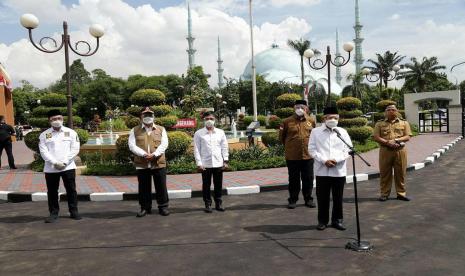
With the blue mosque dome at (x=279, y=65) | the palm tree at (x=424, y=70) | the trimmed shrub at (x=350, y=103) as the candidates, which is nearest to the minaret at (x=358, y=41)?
the blue mosque dome at (x=279, y=65)

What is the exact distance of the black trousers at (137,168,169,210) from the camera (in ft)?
21.5

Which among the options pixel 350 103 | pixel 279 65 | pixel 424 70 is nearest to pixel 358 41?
pixel 279 65

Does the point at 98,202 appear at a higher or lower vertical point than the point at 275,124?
lower

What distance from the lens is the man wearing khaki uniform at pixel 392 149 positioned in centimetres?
711

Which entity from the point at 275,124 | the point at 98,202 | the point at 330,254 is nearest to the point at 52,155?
the point at 98,202

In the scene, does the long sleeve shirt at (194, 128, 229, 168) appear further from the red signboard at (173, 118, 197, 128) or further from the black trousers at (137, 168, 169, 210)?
the red signboard at (173, 118, 197, 128)

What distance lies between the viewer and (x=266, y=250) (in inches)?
177

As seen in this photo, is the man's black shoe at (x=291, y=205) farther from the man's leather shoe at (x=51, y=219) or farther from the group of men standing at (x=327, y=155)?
the man's leather shoe at (x=51, y=219)

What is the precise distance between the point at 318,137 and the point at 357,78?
51.2 m

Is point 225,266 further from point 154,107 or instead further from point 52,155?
point 154,107

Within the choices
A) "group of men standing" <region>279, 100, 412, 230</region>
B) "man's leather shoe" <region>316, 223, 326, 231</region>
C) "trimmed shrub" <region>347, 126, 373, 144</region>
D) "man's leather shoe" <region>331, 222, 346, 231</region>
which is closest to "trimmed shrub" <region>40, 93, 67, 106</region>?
"group of men standing" <region>279, 100, 412, 230</region>

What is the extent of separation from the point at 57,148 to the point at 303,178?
3905 mm

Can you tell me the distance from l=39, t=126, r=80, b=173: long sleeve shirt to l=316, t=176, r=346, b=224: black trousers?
3.84 m

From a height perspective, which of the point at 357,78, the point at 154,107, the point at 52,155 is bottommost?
the point at 52,155
